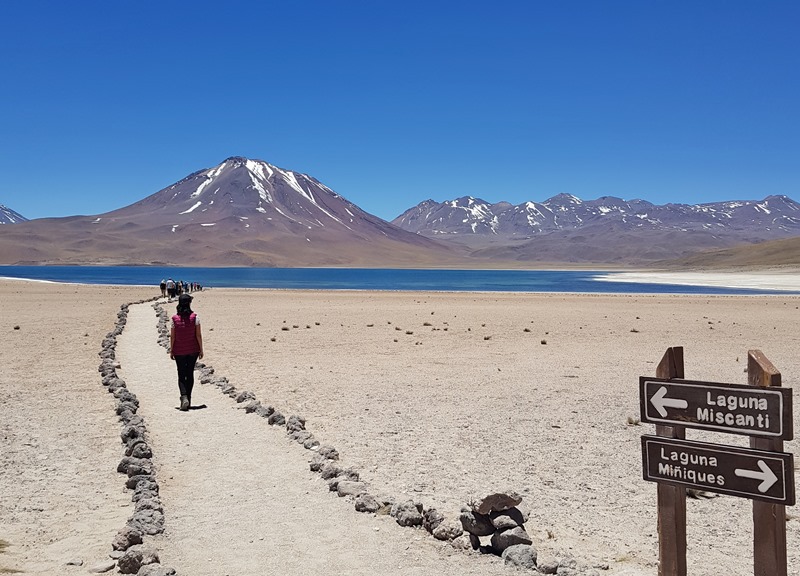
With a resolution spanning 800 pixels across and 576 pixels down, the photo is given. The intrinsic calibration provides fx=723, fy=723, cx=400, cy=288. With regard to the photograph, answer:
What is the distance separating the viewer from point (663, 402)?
4.10m

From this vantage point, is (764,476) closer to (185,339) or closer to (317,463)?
(317,463)

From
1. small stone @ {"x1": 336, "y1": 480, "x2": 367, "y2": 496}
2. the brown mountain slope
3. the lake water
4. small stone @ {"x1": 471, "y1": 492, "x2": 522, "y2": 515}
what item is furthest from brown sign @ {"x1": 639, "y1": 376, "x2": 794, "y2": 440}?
the brown mountain slope

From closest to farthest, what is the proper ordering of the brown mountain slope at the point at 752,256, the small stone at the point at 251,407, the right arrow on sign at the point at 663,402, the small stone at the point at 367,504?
1. the right arrow on sign at the point at 663,402
2. the small stone at the point at 367,504
3. the small stone at the point at 251,407
4. the brown mountain slope at the point at 752,256

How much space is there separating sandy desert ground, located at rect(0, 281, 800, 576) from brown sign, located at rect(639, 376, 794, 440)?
1730 mm

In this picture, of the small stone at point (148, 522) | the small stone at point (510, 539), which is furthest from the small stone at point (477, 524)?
the small stone at point (148, 522)

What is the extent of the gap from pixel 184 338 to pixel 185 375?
812 millimetres

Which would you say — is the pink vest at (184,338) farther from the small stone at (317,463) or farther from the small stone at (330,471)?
the small stone at (330,471)

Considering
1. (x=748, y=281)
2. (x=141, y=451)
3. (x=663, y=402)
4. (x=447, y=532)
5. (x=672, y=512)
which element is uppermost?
(x=663, y=402)

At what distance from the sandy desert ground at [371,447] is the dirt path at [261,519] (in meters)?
0.02

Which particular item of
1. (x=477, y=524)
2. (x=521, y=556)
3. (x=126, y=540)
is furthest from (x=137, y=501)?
(x=521, y=556)

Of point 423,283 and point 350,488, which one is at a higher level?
point 423,283

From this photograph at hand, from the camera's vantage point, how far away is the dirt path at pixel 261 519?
5.18 metres

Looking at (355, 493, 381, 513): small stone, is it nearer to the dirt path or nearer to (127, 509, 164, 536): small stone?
the dirt path

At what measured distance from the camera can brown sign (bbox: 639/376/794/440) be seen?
364 centimetres
